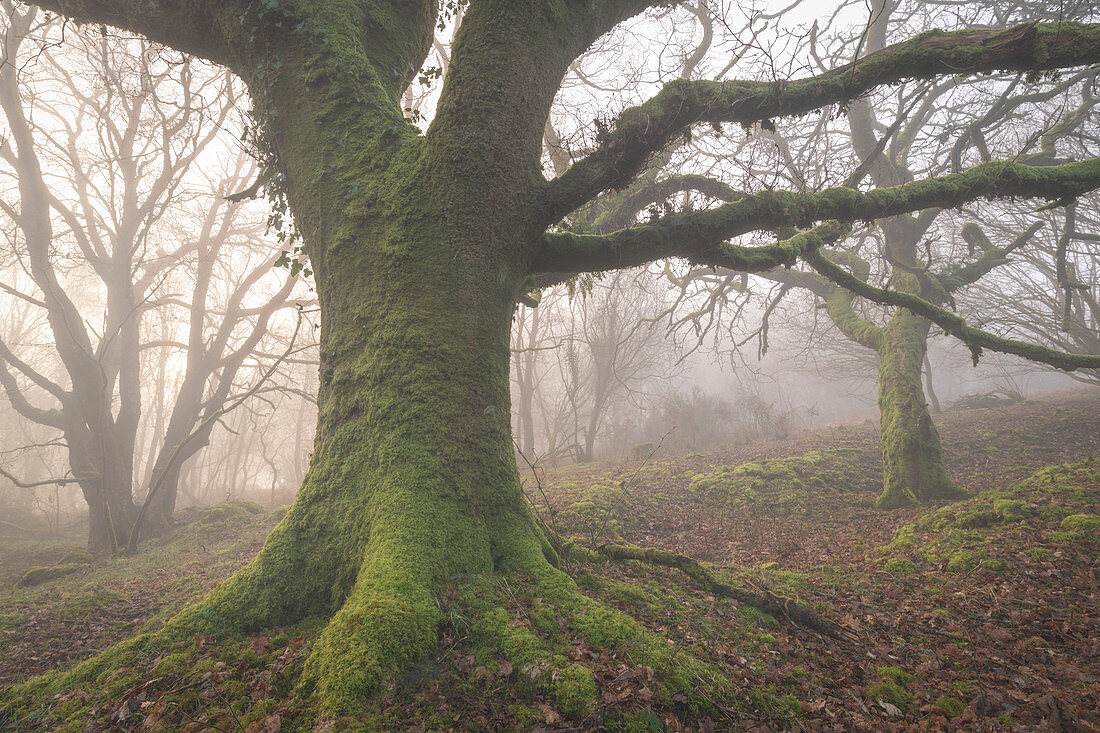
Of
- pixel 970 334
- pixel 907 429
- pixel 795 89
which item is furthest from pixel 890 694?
pixel 907 429

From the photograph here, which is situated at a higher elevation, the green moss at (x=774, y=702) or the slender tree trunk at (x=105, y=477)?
the slender tree trunk at (x=105, y=477)

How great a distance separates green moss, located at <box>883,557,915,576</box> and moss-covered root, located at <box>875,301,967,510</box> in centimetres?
335

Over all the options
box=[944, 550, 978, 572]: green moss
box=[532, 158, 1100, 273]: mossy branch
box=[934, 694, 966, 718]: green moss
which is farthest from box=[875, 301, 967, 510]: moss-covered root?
box=[934, 694, 966, 718]: green moss

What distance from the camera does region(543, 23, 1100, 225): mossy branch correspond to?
366cm

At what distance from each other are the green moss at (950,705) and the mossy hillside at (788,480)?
18.0 ft

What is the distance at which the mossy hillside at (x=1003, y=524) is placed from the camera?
4489 millimetres

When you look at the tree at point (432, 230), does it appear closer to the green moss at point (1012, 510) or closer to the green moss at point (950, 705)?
the green moss at point (950, 705)

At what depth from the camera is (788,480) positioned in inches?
352

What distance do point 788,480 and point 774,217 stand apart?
6504mm

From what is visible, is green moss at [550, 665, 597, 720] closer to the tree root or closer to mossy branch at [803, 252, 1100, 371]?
the tree root

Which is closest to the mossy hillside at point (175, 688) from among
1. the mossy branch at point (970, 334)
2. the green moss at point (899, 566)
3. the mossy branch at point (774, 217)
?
the mossy branch at point (774, 217)

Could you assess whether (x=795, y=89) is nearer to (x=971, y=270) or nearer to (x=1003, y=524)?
(x=1003, y=524)

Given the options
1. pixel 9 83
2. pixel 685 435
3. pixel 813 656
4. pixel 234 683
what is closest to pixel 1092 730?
pixel 813 656

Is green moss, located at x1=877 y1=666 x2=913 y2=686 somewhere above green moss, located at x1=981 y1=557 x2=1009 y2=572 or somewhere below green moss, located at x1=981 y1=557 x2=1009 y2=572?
above
